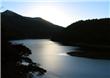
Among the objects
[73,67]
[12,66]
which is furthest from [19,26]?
A: [12,66]

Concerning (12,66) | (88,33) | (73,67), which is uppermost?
(12,66)

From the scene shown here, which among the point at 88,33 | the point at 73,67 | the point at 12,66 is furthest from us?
the point at 88,33

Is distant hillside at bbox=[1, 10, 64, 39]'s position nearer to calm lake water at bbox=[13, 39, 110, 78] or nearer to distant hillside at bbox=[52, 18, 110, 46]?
calm lake water at bbox=[13, 39, 110, 78]

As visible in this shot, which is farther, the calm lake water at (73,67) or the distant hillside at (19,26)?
the calm lake water at (73,67)

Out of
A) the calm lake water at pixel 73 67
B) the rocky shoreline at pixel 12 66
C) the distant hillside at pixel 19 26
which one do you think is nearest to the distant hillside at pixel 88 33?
the distant hillside at pixel 19 26

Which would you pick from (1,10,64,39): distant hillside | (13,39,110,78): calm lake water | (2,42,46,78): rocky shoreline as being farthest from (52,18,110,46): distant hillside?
(2,42,46,78): rocky shoreline

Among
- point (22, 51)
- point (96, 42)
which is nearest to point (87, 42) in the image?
point (96, 42)

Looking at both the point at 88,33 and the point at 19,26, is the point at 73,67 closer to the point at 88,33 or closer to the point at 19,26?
the point at 19,26

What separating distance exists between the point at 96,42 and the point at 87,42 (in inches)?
28.0

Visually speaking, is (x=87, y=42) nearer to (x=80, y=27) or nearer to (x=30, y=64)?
(x=80, y=27)

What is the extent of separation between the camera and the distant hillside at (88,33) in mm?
18000

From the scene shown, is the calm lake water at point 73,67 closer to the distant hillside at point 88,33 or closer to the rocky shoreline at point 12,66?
the rocky shoreline at point 12,66

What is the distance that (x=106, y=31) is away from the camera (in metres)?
18.0

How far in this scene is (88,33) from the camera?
20625 millimetres
